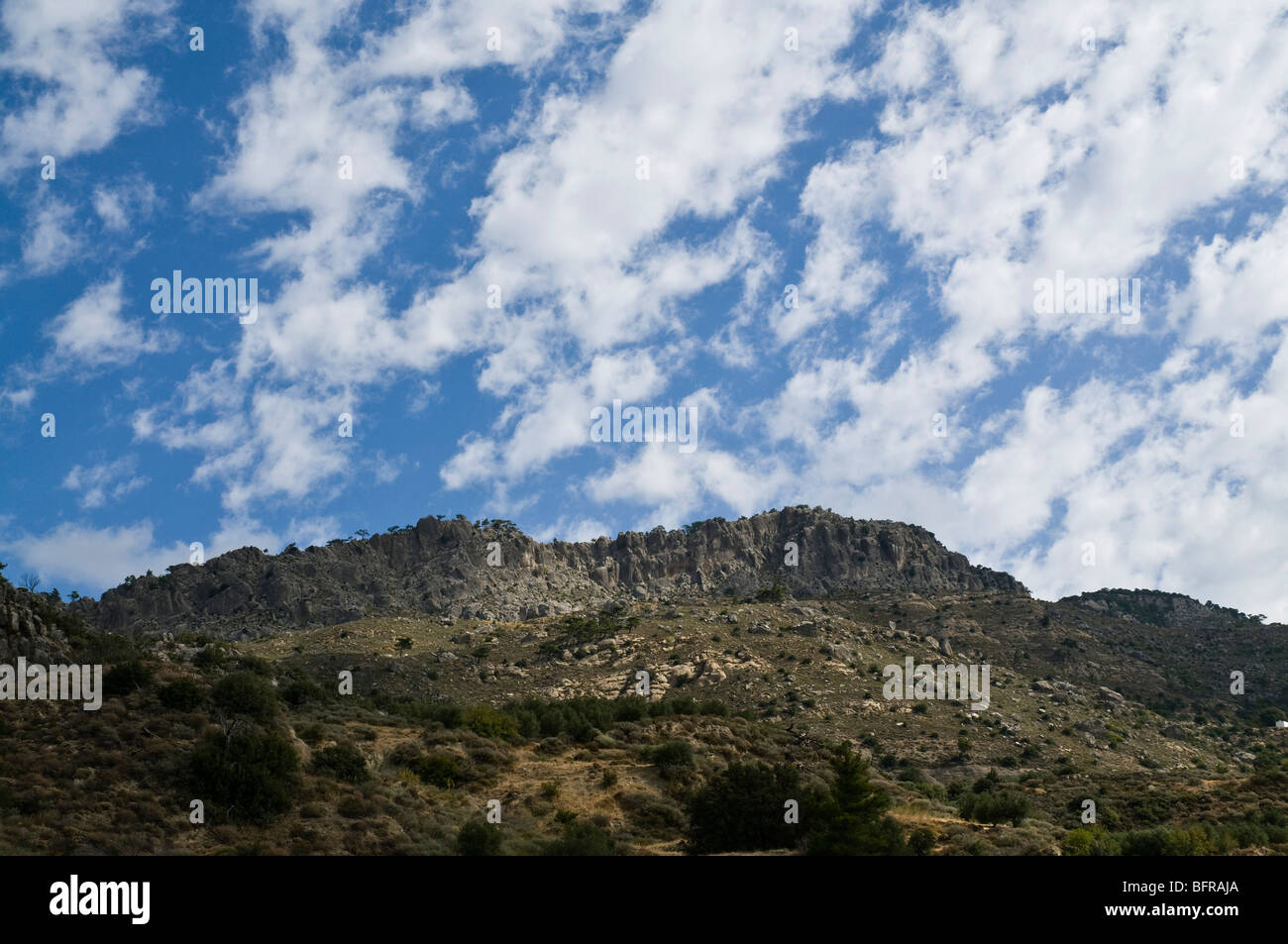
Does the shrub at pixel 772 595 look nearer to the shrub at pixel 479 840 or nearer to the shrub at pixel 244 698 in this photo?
the shrub at pixel 244 698

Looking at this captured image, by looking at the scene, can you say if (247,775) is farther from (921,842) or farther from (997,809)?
(997,809)

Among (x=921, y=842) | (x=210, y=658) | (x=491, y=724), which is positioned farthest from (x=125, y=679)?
(x=921, y=842)

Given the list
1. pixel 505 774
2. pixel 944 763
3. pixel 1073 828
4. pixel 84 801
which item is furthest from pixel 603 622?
pixel 84 801

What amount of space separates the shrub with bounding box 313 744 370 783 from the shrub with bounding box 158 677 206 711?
5.74m

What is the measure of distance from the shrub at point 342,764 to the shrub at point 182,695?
5744mm

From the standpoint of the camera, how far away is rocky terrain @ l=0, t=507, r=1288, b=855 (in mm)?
27828

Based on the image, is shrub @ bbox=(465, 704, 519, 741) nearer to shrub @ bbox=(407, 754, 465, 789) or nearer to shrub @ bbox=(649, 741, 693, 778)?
shrub @ bbox=(407, 754, 465, 789)

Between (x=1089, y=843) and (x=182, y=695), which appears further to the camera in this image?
(x=182, y=695)

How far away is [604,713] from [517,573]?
73.8 metres

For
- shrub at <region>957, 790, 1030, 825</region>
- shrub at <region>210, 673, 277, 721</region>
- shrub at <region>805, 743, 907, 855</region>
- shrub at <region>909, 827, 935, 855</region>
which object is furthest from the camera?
shrub at <region>210, 673, 277, 721</region>

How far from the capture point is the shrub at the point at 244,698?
3447 centimetres

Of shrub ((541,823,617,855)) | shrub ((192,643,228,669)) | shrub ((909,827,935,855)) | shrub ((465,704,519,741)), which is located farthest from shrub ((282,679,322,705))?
shrub ((909,827,935,855))

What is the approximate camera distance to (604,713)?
153 feet
